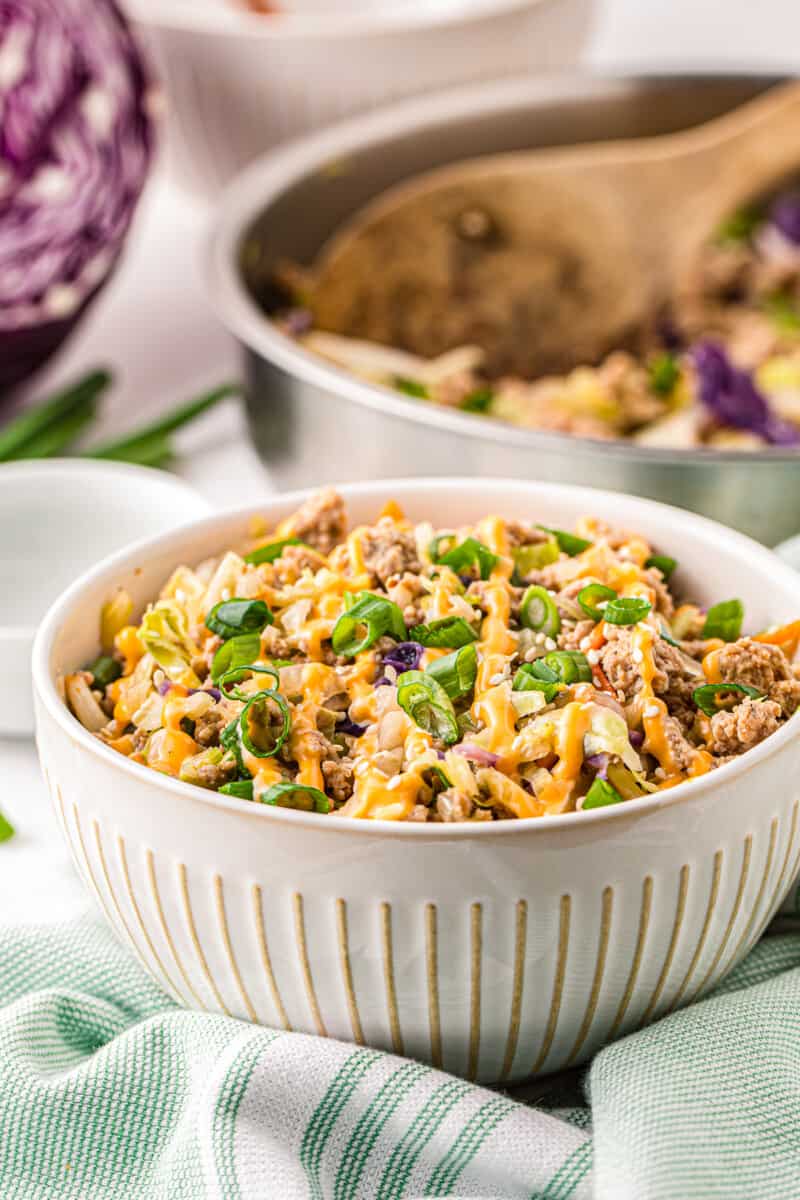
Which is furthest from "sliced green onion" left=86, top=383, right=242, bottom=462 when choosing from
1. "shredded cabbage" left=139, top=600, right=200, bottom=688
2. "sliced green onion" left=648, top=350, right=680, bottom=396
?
"shredded cabbage" left=139, top=600, right=200, bottom=688

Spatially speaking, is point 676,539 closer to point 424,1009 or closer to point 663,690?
point 663,690

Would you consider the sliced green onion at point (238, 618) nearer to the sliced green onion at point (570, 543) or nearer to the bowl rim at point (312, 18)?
the sliced green onion at point (570, 543)

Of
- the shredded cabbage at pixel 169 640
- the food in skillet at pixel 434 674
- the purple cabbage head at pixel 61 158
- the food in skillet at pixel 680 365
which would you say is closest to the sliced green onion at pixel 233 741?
the food in skillet at pixel 434 674

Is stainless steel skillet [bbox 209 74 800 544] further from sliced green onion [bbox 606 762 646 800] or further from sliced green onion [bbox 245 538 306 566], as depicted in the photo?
sliced green onion [bbox 606 762 646 800]

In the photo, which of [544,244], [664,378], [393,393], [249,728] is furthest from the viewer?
[544,244]

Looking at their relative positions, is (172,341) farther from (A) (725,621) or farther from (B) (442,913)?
(B) (442,913)

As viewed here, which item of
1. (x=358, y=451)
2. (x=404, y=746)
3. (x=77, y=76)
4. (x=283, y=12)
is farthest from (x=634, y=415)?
(x=283, y=12)

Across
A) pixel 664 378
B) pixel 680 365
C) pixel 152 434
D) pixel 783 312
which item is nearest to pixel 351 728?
pixel 152 434
